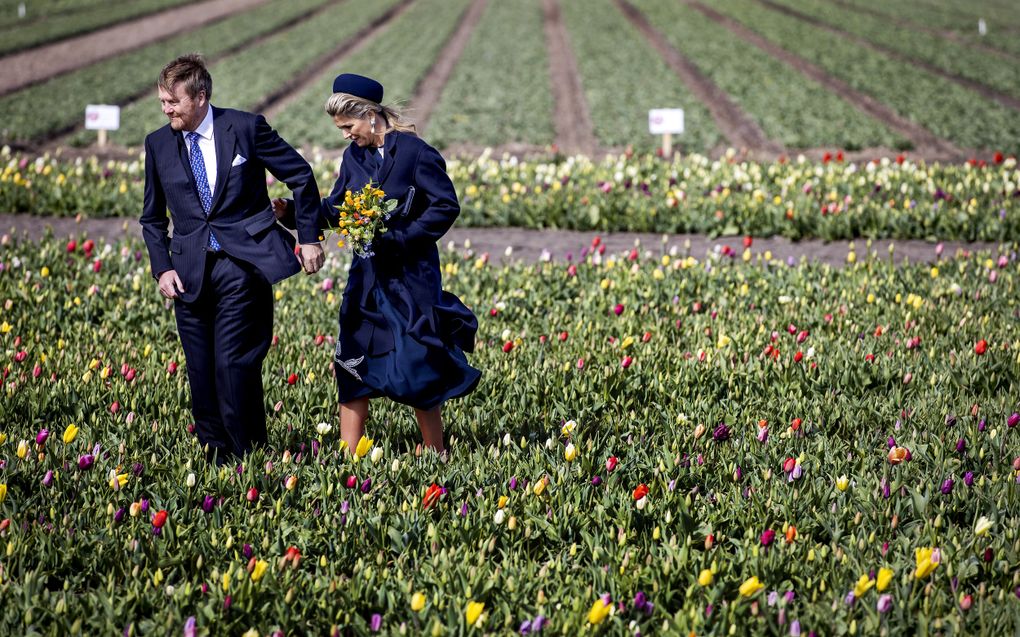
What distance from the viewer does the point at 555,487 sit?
13.7ft

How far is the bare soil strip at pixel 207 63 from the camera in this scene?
53.4 feet

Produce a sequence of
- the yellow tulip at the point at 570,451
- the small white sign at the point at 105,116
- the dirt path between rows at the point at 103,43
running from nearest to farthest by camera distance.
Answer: the yellow tulip at the point at 570,451
the small white sign at the point at 105,116
the dirt path between rows at the point at 103,43

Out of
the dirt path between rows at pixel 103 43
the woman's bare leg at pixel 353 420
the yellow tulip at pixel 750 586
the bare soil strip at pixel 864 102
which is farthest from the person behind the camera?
the dirt path between rows at pixel 103 43

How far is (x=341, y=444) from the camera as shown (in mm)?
4402

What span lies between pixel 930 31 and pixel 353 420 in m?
32.9

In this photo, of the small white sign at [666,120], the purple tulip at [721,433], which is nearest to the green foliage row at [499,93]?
the small white sign at [666,120]

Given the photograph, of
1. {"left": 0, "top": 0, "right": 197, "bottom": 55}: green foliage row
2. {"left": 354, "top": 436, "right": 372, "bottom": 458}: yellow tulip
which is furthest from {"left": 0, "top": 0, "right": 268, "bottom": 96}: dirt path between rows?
{"left": 354, "top": 436, "right": 372, "bottom": 458}: yellow tulip

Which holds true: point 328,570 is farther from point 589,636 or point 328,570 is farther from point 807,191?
point 807,191

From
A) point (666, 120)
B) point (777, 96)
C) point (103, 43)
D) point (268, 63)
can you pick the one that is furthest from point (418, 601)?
point (103, 43)

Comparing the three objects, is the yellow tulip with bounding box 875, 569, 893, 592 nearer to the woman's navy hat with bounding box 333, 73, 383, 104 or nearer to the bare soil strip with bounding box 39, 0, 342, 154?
the woman's navy hat with bounding box 333, 73, 383, 104

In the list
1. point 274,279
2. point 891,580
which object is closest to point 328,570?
point 274,279

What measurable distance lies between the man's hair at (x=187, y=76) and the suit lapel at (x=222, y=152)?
0.16 metres

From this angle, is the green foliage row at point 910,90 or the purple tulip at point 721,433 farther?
the green foliage row at point 910,90

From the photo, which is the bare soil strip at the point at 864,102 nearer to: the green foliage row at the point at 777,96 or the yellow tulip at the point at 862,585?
the green foliage row at the point at 777,96
